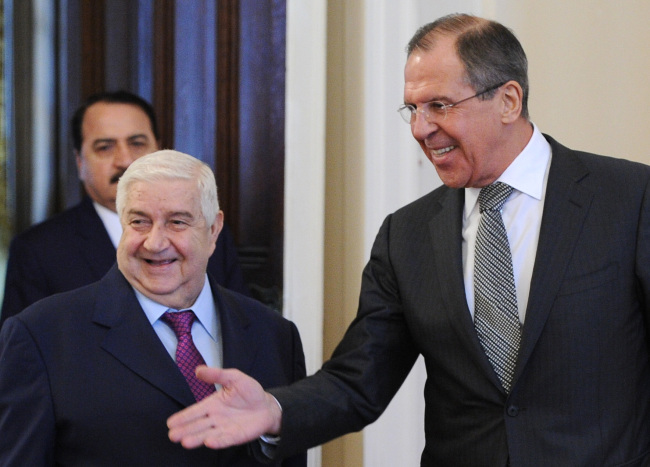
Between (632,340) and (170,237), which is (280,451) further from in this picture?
(632,340)

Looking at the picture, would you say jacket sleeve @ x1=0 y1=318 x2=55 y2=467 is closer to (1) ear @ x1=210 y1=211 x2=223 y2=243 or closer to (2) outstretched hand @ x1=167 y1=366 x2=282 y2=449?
(2) outstretched hand @ x1=167 y1=366 x2=282 y2=449

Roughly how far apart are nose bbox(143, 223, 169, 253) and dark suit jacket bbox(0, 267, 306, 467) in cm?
11

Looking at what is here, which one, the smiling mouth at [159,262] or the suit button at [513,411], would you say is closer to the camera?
the suit button at [513,411]

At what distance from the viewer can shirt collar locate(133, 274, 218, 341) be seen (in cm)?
201

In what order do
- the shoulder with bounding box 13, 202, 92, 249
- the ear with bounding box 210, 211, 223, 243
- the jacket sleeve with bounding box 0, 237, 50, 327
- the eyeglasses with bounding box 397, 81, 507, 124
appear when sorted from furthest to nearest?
the shoulder with bounding box 13, 202, 92, 249 < the jacket sleeve with bounding box 0, 237, 50, 327 < the ear with bounding box 210, 211, 223, 243 < the eyeglasses with bounding box 397, 81, 507, 124

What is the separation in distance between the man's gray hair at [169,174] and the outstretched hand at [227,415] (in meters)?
0.42

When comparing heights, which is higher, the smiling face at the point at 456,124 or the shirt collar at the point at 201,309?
the smiling face at the point at 456,124

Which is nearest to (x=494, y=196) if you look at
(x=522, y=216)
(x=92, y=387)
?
(x=522, y=216)

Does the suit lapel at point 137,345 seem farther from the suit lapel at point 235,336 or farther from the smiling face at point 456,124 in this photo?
the smiling face at point 456,124

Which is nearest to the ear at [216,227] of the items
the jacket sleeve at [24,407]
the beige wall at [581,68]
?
the jacket sleeve at [24,407]

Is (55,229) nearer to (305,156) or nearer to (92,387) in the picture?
(305,156)

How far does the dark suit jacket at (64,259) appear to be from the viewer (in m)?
2.80

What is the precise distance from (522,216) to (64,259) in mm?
1511

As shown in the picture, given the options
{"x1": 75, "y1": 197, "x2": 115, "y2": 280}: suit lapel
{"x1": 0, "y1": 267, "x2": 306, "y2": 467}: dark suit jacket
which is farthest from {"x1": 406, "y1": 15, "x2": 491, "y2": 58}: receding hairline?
{"x1": 75, "y1": 197, "x2": 115, "y2": 280}: suit lapel
